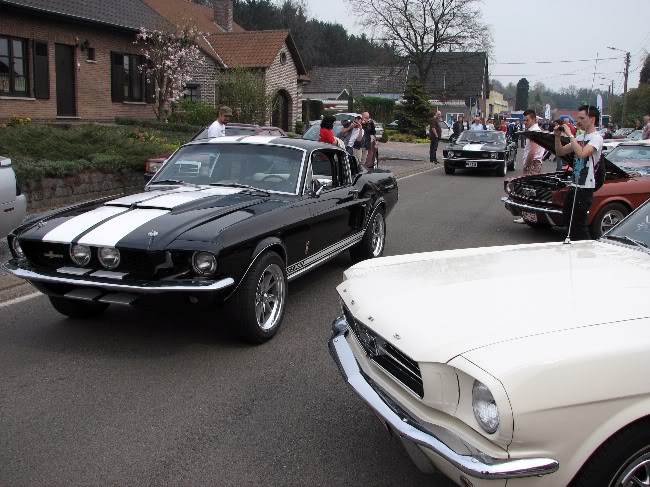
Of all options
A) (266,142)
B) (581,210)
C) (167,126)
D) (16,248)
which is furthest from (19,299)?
(167,126)

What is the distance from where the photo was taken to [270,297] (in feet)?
17.4

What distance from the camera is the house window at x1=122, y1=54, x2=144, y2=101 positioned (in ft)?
85.5

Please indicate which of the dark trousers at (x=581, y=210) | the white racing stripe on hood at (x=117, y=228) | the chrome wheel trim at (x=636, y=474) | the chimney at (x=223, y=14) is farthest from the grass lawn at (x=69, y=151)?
the chimney at (x=223, y=14)

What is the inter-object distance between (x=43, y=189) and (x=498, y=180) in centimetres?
1361

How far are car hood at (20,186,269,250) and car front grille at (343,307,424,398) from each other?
1710mm

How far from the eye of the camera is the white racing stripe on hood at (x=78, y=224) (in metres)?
4.73

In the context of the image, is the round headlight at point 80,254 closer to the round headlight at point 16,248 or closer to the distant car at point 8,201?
the round headlight at point 16,248

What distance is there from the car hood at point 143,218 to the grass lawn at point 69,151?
19.4ft

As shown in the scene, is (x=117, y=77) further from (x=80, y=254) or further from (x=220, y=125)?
(x=80, y=254)

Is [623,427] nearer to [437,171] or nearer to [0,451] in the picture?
[0,451]

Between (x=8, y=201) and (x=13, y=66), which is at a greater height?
(x=13, y=66)

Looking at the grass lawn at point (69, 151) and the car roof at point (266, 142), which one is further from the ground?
the car roof at point (266, 142)

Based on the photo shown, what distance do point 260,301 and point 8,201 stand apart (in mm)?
3788

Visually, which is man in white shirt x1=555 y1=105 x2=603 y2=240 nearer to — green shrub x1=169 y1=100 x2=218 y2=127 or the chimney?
green shrub x1=169 y1=100 x2=218 y2=127
